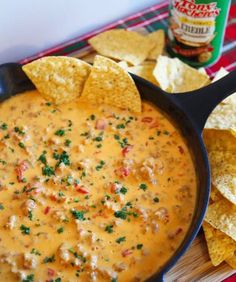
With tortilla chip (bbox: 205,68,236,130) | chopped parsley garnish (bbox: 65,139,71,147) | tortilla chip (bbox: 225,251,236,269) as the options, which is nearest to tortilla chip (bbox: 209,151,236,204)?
tortilla chip (bbox: 205,68,236,130)

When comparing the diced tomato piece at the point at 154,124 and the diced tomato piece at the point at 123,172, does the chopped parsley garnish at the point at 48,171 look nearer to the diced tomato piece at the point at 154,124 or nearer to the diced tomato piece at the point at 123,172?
the diced tomato piece at the point at 123,172

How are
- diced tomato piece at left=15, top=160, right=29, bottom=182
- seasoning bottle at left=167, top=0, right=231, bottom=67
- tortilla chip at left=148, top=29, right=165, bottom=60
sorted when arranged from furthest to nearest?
tortilla chip at left=148, top=29, right=165, bottom=60 < seasoning bottle at left=167, top=0, right=231, bottom=67 < diced tomato piece at left=15, top=160, right=29, bottom=182

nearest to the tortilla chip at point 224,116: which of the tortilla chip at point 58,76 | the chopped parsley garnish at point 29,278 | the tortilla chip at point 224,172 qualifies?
the tortilla chip at point 224,172

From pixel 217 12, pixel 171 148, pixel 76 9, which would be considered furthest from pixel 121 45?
pixel 171 148

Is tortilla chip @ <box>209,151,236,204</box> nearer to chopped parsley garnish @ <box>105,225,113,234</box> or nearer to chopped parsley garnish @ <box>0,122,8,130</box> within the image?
chopped parsley garnish @ <box>105,225,113,234</box>

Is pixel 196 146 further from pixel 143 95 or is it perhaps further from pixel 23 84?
pixel 23 84

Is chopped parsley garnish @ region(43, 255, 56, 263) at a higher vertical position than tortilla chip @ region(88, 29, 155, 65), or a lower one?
lower

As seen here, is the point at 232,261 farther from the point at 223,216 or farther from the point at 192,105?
the point at 192,105
